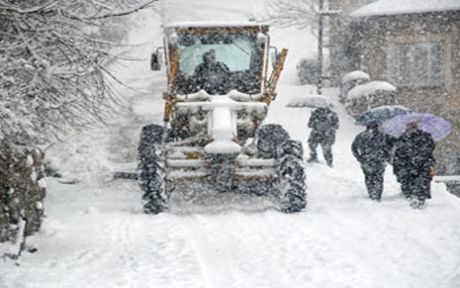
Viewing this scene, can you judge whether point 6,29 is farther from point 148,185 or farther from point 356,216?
point 356,216

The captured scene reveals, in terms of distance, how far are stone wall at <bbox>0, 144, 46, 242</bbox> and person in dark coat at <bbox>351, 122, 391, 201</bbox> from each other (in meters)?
5.10

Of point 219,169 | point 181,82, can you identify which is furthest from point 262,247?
point 181,82

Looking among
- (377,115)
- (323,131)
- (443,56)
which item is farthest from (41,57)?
(443,56)

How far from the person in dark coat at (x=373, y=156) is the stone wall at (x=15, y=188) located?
5.10 meters

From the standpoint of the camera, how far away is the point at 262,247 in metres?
8.12

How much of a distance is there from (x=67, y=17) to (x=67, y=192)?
6193 millimetres

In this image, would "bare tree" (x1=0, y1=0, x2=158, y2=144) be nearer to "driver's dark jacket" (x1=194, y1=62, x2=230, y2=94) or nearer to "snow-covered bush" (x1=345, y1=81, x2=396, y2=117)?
"driver's dark jacket" (x1=194, y1=62, x2=230, y2=94)

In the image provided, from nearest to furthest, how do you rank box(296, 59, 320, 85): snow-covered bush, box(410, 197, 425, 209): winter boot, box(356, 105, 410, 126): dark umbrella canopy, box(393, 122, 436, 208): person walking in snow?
box(410, 197, 425, 209): winter boot, box(393, 122, 436, 208): person walking in snow, box(356, 105, 410, 126): dark umbrella canopy, box(296, 59, 320, 85): snow-covered bush

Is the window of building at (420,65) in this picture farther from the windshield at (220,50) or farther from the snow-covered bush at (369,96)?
the windshield at (220,50)

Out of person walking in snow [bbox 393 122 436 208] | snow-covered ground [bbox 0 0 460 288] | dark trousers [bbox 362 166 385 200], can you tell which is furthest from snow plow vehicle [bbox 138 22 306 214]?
person walking in snow [bbox 393 122 436 208]

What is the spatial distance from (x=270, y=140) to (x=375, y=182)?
180cm

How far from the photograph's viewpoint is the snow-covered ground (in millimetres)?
6961

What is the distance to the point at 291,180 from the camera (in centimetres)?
1004

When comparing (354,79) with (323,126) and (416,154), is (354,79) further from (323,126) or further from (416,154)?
(416,154)
